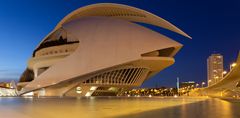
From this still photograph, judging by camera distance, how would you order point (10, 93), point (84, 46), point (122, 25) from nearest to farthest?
point (84, 46), point (122, 25), point (10, 93)

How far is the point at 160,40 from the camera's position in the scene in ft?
158

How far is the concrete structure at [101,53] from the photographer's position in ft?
149

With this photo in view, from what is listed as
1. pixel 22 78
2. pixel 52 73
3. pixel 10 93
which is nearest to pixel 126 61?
pixel 52 73

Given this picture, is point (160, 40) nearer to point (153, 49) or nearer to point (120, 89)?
point (153, 49)

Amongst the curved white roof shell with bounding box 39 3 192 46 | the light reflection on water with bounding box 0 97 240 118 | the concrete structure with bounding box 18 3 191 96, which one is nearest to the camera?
the light reflection on water with bounding box 0 97 240 118

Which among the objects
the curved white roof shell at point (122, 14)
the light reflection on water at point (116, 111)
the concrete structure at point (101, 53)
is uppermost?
the curved white roof shell at point (122, 14)

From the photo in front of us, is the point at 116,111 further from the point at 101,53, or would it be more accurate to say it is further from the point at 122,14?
the point at 122,14

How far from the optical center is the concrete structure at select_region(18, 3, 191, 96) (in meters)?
45.3

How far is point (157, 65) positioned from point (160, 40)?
5.02m

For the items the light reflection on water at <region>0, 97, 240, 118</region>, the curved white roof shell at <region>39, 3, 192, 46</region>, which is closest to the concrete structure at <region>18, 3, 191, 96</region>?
the curved white roof shell at <region>39, 3, 192, 46</region>

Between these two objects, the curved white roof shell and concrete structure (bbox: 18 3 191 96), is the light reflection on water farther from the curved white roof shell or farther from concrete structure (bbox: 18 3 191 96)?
the curved white roof shell

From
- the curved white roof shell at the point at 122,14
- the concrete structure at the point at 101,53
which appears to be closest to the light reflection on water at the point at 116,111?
the concrete structure at the point at 101,53

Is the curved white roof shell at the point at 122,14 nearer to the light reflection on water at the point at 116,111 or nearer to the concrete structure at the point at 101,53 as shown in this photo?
the concrete structure at the point at 101,53

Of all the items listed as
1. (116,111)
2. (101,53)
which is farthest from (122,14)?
(116,111)
